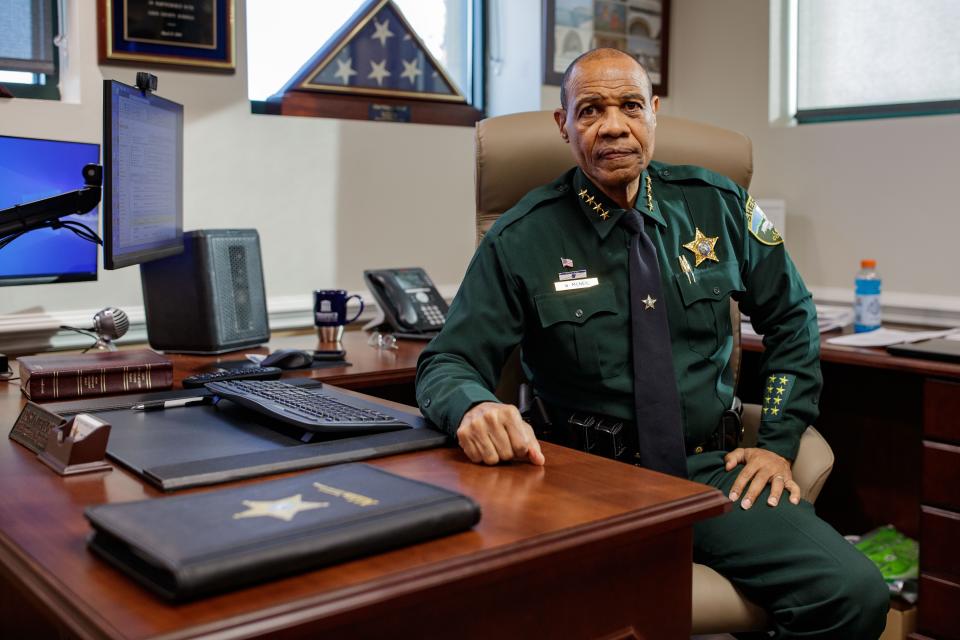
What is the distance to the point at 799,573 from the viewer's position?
153 cm

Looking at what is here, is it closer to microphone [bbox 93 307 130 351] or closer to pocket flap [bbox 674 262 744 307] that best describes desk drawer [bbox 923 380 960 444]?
pocket flap [bbox 674 262 744 307]

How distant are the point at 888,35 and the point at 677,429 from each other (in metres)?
1.77

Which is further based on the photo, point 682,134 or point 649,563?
point 682,134

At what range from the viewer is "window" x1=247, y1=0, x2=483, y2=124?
2.86 metres

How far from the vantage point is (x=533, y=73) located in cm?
324

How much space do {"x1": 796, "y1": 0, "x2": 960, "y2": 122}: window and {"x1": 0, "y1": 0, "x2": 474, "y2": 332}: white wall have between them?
1133 millimetres

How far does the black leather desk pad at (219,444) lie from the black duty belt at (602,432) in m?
0.42

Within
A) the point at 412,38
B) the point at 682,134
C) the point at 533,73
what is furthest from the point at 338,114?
the point at 682,134

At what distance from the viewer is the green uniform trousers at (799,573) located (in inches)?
59.7

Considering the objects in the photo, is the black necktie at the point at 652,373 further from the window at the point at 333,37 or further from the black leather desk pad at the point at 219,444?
the window at the point at 333,37

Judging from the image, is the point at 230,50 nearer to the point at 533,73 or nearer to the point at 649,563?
the point at 533,73

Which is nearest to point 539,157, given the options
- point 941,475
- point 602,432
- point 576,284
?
point 576,284

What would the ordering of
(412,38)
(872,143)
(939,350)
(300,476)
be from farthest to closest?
(412,38) < (872,143) < (939,350) < (300,476)

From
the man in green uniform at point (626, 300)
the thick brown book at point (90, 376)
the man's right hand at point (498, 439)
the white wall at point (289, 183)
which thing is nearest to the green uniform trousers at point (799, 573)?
the man in green uniform at point (626, 300)
